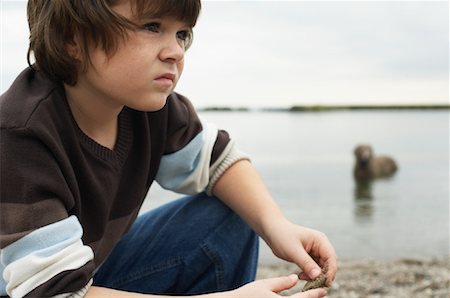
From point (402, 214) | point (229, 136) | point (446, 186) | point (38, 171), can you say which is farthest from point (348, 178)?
point (38, 171)

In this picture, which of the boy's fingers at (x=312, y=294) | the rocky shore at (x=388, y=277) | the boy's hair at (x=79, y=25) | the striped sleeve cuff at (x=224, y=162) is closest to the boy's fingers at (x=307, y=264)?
the boy's fingers at (x=312, y=294)

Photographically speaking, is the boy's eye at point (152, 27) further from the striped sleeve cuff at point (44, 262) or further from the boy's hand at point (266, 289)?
the boy's hand at point (266, 289)

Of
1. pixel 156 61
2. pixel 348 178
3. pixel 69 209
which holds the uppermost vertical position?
pixel 156 61

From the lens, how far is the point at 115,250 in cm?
226

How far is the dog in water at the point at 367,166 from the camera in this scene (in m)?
11.0

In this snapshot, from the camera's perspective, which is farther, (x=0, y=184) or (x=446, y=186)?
(x=446, y=186)

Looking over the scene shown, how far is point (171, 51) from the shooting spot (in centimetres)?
174

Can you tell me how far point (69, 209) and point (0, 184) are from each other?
200 millimetres

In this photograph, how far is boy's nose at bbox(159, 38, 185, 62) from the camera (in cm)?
173

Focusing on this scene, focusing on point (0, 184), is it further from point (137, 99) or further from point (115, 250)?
point (115, 250)

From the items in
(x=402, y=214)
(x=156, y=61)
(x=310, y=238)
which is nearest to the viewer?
(x=156, y=61)

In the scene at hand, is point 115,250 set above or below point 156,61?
below

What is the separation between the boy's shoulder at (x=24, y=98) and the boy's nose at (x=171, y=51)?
0.27 meters

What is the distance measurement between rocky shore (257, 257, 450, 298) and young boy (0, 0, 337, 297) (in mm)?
1572
